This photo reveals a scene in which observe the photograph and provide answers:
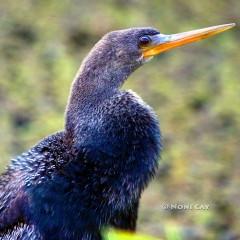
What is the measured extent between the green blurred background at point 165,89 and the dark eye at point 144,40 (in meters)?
1.56

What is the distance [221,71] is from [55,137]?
3506mm

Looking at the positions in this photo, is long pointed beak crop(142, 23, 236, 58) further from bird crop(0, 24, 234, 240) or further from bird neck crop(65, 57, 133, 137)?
bird neck crop(65, 57, 133, 137)

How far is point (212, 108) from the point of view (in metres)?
8.02

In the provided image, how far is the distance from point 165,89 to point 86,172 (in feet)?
11.0

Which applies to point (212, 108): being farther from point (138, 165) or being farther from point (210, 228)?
point (138, 165)

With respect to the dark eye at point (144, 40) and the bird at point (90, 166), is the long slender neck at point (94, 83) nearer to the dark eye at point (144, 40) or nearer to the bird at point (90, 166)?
the bird at point (90, 166)

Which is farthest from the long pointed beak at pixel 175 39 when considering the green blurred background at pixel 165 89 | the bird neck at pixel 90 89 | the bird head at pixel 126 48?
the green blurred background at pixel 165 89

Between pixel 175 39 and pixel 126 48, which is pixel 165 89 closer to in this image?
pixel 175 39

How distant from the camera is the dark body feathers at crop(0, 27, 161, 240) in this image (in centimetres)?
501

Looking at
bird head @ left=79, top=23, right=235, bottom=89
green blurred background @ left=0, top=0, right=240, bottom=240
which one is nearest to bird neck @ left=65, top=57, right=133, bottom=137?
bird head @ left=79, top=23, right=235, bottom=89

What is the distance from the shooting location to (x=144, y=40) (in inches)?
215

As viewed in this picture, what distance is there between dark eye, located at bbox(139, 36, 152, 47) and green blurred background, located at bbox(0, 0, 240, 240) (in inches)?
61.4

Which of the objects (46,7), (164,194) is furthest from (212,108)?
(46,7)

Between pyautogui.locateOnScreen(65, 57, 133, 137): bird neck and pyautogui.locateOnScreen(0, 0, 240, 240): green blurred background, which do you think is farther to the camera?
pyautogui.locateOnScreen(0, 0, 240, 240): green blurred background
